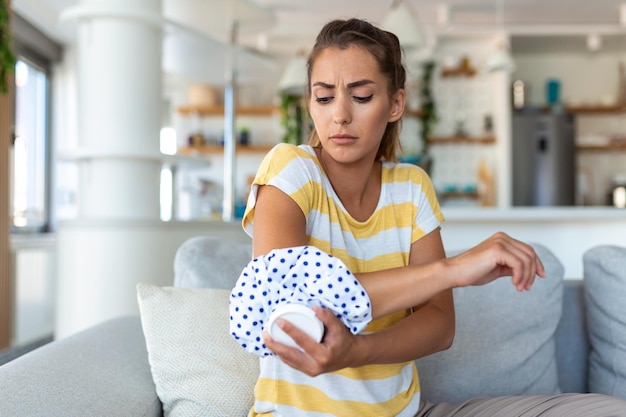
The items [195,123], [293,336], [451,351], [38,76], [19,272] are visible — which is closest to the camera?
[293,336]

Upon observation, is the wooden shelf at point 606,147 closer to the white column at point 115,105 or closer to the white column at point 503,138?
the white column at point 503,138

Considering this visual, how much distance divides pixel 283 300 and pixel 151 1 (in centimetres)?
272

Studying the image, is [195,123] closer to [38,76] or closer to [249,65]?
[38,76]

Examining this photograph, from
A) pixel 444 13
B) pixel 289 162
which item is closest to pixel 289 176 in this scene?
pixel 289 162

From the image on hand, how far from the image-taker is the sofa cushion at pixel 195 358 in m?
1.50

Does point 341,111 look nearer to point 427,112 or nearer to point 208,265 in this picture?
point 208,265

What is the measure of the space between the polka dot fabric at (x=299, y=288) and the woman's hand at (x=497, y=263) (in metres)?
0.15

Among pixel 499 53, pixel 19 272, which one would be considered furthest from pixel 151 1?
pixel 499 53

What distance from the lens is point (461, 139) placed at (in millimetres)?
7750

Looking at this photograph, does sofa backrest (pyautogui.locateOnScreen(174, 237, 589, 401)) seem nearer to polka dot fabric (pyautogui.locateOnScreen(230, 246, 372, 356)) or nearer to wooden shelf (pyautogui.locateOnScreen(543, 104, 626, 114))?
polka dot fabric (pyautogui.locateOnScreen(230, 246, 372, 356))

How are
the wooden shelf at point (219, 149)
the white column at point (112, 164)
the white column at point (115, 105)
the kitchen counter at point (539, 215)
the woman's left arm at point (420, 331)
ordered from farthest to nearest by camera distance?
the wooden shelf at point (219, 149)
the kitchen counter at point (539, 215)
the white column at point (115, 105)
the white column at point (112, 164)
the woman's left arm at point (420, 331)

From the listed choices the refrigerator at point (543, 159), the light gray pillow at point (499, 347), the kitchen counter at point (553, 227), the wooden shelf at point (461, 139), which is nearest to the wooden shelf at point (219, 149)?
the wooden shelf at point (461, 139)

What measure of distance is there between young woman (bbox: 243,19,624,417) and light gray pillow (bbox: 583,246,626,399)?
0.56 meters

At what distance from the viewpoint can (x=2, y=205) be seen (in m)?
4.84
